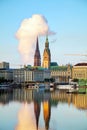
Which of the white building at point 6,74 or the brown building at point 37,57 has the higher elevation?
the brown building at point 37,57

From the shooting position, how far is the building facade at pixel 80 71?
41938 mm

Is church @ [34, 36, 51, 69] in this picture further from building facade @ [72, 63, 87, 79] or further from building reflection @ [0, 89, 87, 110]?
building reflection @ [0, 89, 87, 110]

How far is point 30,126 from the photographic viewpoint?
8711mm

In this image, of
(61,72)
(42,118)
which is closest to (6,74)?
(61,72)

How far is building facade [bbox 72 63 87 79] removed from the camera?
4194 cm

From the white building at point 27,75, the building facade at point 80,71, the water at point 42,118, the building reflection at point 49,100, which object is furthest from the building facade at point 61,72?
the water at point 42,118

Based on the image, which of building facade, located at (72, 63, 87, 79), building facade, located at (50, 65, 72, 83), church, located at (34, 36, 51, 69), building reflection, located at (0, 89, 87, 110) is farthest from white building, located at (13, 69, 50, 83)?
building reflection, located at (0, 89, 87, 110)

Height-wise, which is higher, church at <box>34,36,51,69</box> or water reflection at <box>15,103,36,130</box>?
church at <box>34,36,51,69</box>

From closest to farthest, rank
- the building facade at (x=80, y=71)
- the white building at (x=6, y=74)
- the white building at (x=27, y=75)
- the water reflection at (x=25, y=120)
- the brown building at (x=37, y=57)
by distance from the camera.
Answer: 1. the water reflection at (x=25, y=120)
2. the white building at (x=27, y=75)
3. the white building at (x=6, y=74)
4. the building facade at (x=80, y=71)
5. the brown building at (x=37, y=57)

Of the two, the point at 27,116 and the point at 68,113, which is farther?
the point at 68,113

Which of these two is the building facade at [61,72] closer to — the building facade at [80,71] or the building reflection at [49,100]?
the building facade at [80,71]

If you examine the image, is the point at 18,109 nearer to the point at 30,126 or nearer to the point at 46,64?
the point at 30,126

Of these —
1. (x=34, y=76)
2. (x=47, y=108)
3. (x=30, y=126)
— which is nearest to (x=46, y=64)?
(x=34, y=76)

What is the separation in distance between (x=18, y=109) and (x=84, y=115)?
247 cm
